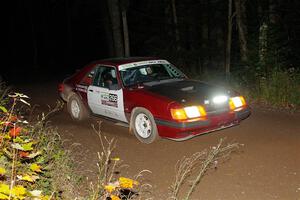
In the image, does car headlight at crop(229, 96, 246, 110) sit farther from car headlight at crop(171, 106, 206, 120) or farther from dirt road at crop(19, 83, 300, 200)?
car headlight at crop(171, 106, 206, 120)

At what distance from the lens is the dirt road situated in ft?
16.9

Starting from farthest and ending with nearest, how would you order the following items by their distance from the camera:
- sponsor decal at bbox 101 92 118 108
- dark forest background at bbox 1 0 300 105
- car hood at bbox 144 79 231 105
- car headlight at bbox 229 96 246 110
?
dark forest background at bbox 1 0 300 105
sponsor decal at bbox 101 92 118 108
car headlight at bbox 229 96 246 110
car hood at bbox 144 79 231 105

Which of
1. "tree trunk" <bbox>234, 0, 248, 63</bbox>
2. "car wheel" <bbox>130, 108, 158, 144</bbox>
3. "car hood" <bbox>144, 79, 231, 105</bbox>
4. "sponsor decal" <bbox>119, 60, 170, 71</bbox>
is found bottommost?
"car wheel" <bbox>130, 108, 158, 144</bbox>

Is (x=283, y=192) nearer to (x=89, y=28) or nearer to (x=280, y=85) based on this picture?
(x=280, y=85)

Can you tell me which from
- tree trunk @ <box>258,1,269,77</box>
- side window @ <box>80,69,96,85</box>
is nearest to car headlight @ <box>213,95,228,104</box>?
side window @ <box>80,69,96,85</box>

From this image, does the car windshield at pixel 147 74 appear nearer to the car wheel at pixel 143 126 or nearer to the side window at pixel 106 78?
the side window at pixel 106 78

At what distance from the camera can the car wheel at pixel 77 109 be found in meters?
9.29

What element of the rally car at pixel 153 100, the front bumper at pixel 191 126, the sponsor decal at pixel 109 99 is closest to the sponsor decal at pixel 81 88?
the rally car at pixel 153 100

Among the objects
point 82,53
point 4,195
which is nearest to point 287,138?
point 4,195

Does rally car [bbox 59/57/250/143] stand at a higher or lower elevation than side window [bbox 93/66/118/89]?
lower

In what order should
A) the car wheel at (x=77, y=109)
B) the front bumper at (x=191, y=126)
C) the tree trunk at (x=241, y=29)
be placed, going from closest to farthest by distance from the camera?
the front bumper at (x=191, y=126) → the car wheel at (x=77, y=109) → the tree trunk at (x=241, y=29)

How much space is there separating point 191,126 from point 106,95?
2275 millimetres

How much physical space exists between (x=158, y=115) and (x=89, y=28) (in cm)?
3813

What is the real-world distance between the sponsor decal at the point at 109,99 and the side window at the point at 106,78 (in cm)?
18
